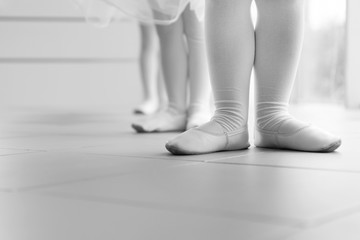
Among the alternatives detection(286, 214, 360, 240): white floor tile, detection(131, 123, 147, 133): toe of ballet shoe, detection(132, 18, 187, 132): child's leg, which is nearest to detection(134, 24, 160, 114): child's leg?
detection(132, 18, 187, 132): child's leg

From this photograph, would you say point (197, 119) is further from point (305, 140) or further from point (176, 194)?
point (176, 194)

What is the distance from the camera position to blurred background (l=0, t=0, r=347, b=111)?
4.16 metres

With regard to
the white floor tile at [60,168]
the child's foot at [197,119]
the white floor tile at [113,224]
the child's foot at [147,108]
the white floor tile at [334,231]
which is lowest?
the child's foot at [147,108]

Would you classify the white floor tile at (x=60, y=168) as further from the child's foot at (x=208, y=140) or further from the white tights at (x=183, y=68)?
the white tights at (x=183, y=68)

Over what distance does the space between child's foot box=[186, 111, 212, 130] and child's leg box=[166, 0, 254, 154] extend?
0.48 metres

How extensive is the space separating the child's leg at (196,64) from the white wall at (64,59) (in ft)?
7.63

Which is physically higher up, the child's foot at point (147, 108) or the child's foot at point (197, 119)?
the child's foot at point (197, 119)

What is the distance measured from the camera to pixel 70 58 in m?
4.25

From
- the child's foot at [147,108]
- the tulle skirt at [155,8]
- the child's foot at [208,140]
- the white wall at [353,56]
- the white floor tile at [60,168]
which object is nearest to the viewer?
the white floor tile at [60,168]

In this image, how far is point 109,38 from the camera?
424 cm

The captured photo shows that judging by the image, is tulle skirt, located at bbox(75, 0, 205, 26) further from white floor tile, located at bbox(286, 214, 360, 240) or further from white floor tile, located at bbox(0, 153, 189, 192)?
white floor tile, located at bbox(286, 214, 360, 240)

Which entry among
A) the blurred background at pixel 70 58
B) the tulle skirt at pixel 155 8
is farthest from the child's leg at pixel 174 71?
the blurred background at pixel 70 58

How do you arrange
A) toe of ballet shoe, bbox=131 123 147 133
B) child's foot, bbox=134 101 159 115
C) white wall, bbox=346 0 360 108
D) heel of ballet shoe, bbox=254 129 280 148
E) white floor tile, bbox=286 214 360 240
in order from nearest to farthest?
1. white floor tile, bbox=286 214 360 240
2. heel of ballet shoe, bbox=254 129 280 148
3. toe of ballet shoe, bbox=131 123 147 133
4. child's foot, bbox=134 101 159 115
5. white wall, bbox=346 0 360 108

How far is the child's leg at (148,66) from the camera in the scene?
296 centimetres
